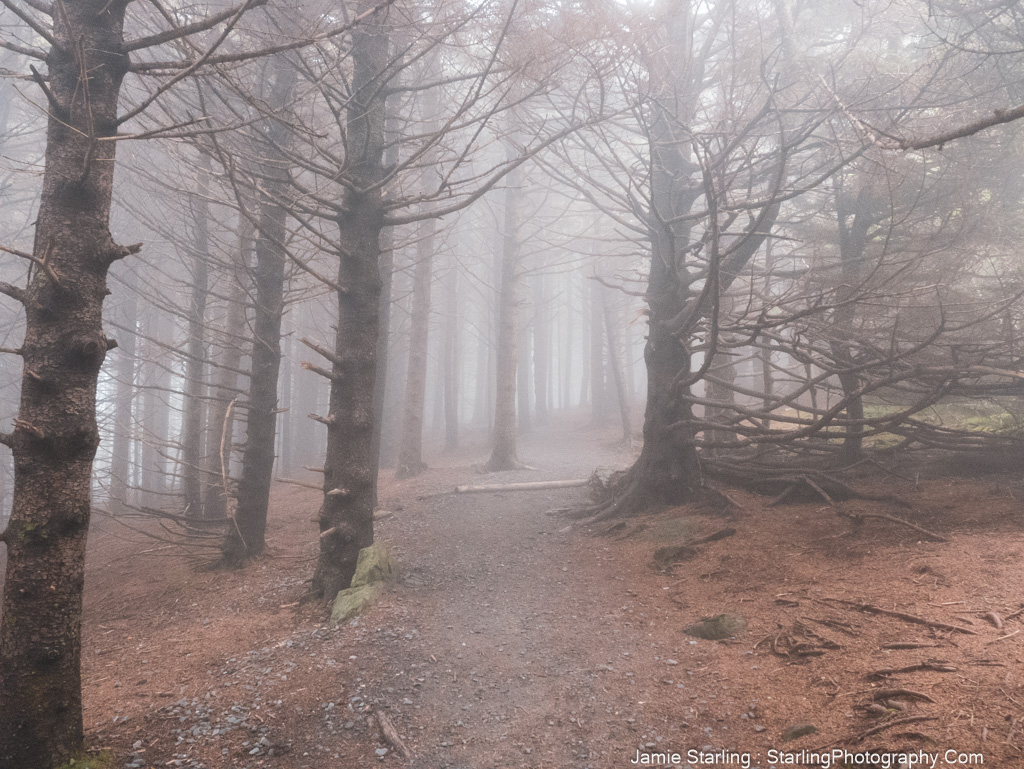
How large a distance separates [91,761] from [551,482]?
8.65m

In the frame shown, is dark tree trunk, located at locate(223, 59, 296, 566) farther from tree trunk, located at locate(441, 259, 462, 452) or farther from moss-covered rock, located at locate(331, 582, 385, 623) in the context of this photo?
tree trunk, located at locate(441, 259, 462, 452)

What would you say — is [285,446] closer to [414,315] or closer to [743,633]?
[414,315]

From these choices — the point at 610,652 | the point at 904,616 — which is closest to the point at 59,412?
the point at 610,652

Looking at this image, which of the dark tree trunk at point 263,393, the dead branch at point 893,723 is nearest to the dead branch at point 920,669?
the dead branch at point 893,723

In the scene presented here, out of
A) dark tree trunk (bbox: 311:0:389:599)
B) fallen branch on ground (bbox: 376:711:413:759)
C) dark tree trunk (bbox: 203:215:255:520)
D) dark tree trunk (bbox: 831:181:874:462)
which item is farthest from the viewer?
dark tree trunk (bbox: 203:215:255:520)

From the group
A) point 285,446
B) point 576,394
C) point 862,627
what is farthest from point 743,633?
point 576,394

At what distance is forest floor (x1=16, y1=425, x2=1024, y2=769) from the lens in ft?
9.59

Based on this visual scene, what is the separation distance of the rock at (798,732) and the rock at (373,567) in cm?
362

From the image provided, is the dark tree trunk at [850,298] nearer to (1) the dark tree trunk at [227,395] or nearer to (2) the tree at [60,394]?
(2) the tree at [60,394]

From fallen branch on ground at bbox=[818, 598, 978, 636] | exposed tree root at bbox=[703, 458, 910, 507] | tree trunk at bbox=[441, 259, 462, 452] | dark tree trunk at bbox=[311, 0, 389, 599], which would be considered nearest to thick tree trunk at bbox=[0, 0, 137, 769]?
dark tree trunk at bbox=[311, 0, 389, 599]

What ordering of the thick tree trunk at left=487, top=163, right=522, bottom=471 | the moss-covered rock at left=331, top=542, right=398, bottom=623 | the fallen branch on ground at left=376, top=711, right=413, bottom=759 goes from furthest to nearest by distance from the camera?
the thick tree trunk at left=487, top=163, right=522, bottom=471 < the moss-covered rock at left=331, top=542, right=398, bottom=623 < the fallen branch on ground at left=376, top=711, right=413, bottom=759

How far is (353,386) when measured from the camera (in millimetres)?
5449

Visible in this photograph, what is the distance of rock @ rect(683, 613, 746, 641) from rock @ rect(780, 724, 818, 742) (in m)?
1.23

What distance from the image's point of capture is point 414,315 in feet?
46.4
